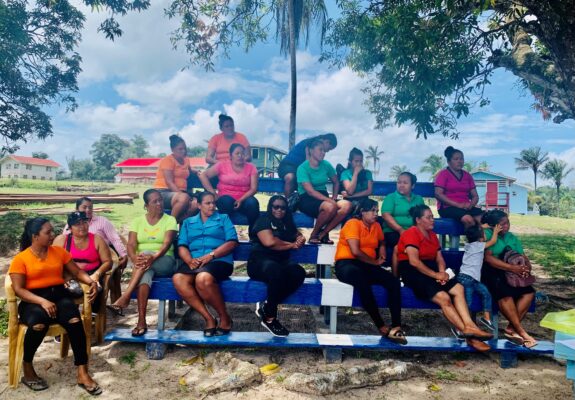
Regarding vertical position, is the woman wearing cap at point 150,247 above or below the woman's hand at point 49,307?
above

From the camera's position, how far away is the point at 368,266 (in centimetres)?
394

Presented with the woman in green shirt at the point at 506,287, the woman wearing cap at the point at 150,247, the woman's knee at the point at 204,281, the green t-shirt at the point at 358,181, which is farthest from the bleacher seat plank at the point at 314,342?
the green t-shirt at the point at 358,181

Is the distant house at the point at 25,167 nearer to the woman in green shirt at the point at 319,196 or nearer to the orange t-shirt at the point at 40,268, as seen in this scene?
the woman in green shirt at the point at 319,196

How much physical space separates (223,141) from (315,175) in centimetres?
181

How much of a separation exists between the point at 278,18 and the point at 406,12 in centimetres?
916

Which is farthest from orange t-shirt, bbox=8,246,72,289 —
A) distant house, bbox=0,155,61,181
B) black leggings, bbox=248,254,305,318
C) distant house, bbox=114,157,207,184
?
distant house, bbox=0,155,61,181

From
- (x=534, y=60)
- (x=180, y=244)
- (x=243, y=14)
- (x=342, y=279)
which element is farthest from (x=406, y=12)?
(x=243, y=14)

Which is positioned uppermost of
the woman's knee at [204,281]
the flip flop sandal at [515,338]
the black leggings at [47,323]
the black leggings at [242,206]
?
the black leggings at [242,206]

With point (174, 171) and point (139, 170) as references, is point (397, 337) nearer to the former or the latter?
point (174, 171)

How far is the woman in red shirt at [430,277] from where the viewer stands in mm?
3545

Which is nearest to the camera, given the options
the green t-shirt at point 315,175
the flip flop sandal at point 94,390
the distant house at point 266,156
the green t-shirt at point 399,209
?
the flip flop sandal at point 94,390

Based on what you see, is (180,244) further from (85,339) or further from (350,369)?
(350,369)

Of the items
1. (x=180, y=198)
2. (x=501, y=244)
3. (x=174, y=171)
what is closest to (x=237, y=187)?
(x=180, y=198)

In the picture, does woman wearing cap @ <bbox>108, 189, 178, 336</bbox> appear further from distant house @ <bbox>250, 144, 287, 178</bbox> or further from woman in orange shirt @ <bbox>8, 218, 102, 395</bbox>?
distant house @ <bbox>250, 144, 287, 178</bbox>
